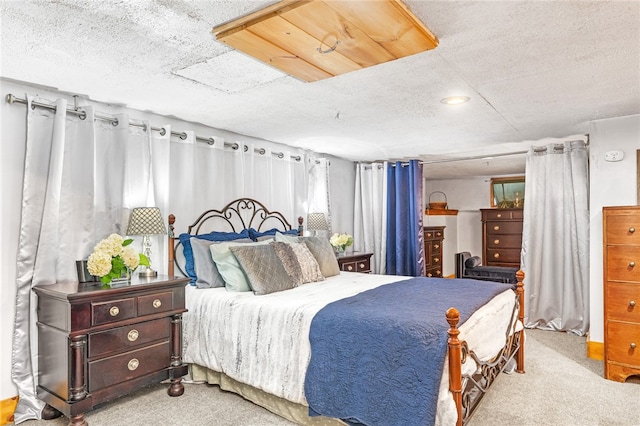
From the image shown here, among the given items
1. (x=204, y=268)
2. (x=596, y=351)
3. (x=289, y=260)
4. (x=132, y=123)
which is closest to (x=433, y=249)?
(x=596, y=351)

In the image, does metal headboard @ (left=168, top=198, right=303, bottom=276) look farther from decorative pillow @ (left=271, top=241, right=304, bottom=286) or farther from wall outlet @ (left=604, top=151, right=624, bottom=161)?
wall outlet @ (left=604, top=151, right=624, bottom=161)

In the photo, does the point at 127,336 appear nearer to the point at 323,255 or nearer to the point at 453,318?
the point at 323,255

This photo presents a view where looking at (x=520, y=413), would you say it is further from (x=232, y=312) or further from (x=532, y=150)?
(x=532, y=150)

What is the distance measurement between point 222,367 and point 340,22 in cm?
237

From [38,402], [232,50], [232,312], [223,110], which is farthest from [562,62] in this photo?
[38,402]

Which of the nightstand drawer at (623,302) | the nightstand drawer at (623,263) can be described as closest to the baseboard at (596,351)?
the nightstand drawer at (623,302)

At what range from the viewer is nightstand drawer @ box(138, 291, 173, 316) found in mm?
2799

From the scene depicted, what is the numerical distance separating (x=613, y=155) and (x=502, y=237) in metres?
3.53

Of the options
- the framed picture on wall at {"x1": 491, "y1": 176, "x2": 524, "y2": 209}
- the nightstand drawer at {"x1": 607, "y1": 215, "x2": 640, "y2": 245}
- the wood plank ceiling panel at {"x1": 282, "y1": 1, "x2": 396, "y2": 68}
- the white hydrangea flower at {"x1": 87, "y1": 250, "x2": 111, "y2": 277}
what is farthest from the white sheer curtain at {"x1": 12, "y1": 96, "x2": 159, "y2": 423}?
the framed picture on wall at {"x1": 491, "y1": 176, "x2": 524, "y2": 209}

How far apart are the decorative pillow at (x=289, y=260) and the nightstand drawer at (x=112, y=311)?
1157 millimetres

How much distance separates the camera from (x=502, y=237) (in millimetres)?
7000

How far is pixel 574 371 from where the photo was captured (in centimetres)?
337

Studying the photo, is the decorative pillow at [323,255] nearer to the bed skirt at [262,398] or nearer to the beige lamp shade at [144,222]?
the bed skirt at [262,398]

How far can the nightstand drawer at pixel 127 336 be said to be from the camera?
101 inches
